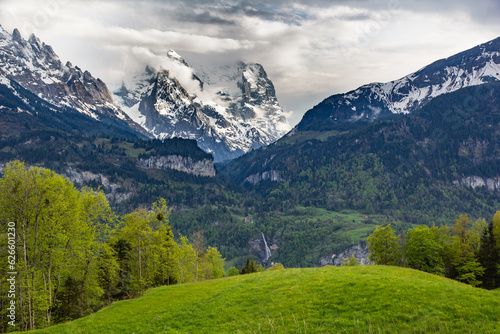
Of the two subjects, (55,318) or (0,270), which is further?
(55,318)

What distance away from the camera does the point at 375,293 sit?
28.1m

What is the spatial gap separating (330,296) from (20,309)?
118 ft

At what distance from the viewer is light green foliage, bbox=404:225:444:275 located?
68.8 metres

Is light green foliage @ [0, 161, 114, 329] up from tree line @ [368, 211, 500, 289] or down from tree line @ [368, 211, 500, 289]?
up

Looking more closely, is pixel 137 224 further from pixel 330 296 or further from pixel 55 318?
pixel 330 296

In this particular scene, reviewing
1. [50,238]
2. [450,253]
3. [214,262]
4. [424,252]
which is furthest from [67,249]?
[450,253]

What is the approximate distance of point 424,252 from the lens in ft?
228

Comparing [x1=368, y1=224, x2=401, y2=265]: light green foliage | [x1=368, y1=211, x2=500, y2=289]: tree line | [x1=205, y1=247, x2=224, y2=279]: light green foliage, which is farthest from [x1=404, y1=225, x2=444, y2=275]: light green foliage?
[x1=205, y1=247, x2=224, y2=279]: light green foliage

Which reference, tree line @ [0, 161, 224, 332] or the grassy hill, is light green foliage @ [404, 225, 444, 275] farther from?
tree line @ [0, 161, 224, 332]

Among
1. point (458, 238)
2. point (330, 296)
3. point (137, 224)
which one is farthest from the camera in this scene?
point (458, 238)

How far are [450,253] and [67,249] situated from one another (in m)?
76.8

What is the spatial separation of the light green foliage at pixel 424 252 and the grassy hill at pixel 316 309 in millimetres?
43317

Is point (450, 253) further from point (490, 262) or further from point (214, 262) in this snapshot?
point (214, 262)

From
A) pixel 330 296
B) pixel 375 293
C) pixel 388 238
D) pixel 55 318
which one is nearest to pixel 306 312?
pixel 330 296
